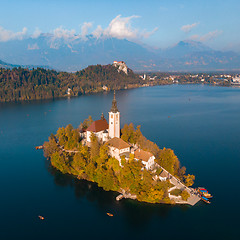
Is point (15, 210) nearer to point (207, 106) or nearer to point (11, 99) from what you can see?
point (207, 106)

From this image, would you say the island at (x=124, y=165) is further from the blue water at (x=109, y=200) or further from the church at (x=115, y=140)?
the blue water at (x=109, y=200)

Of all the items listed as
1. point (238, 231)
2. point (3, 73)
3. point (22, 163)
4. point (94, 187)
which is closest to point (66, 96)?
point (3, 73)

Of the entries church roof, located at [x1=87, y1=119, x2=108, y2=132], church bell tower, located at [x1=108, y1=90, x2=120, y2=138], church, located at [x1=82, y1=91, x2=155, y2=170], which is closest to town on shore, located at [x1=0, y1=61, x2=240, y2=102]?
church roof, located at [x1=87, y1=119, x2=108, y2=132]

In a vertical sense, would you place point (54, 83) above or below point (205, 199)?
above

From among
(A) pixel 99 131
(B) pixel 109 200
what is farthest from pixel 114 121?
(B) pixel 109 200

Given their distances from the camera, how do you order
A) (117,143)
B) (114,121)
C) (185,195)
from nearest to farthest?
1. (185,195)
2. (117,143)
3. (114,121)

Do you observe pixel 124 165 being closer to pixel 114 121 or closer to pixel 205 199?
pixel 114 121

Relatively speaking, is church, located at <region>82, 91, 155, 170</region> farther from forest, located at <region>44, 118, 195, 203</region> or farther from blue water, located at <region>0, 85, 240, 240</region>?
blue water, located at <region>0, 85, 240, 240</region>
